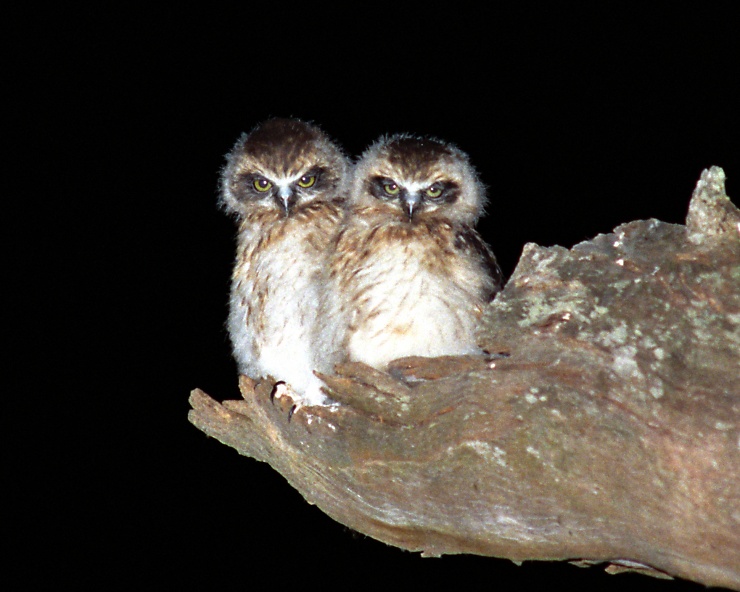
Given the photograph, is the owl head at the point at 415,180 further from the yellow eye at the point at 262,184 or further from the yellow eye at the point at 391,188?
the yellow eye at the point at 262,184

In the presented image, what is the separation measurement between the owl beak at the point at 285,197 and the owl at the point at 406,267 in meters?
0.26

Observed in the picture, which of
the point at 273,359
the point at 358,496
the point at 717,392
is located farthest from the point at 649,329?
the point at 273,359

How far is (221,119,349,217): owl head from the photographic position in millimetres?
3262

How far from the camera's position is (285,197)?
326 centimetres

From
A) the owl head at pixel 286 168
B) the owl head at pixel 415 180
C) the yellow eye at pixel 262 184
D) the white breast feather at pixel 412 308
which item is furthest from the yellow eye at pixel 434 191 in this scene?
the yellow eye at pixel 262 184

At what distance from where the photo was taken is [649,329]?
7.46 feet

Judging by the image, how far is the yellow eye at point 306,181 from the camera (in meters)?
3.29

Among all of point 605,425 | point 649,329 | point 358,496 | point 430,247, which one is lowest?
point 358,496

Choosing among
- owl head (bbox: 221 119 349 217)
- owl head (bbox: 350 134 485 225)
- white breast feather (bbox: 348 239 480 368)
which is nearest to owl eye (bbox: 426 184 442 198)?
owl head (bbox: 350 134 485 225)

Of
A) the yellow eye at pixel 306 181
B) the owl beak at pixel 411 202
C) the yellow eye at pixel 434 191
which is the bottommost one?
the owl beak at pixel 411 202

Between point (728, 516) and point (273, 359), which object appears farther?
point (273, 359)

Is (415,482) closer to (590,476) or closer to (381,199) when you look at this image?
(590,476)

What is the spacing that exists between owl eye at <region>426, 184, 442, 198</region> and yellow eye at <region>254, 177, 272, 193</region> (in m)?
0.60

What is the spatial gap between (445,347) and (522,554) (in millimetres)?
653
